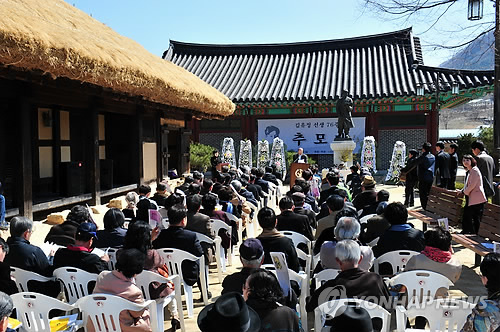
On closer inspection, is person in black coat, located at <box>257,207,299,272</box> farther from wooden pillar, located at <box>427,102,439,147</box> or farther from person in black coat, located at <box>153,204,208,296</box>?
wooden pillar, located at <box>427,102,439,147</box>

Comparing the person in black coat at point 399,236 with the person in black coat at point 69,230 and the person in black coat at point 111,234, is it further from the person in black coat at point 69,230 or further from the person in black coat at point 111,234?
the person in black coat at point 69,230

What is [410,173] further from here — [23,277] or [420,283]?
[23,277]

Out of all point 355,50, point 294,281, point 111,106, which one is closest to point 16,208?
point 111,106

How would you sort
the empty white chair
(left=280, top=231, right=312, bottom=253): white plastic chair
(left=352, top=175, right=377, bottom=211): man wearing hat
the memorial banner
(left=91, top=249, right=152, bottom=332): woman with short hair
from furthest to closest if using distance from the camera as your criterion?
the memorial banner
(left=352, top=175, right=377, bottom=211): man wearing hat
(left=280, top=231, right=312, bottom=253): white plastic chair
the empty white chair
(left=91, top=249, right=152, bottom=332): woman with short hair

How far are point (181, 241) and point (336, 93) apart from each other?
17.1m

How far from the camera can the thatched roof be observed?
17.1 feet

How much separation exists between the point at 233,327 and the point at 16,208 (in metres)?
5.48

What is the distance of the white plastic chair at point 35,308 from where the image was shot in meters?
3.16

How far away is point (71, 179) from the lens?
8109 mm

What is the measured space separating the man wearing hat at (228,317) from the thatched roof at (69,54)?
4.03 meters

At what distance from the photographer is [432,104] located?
19.4m

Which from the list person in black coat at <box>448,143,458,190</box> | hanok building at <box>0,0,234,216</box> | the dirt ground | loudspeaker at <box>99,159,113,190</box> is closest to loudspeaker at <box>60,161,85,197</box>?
hanok building at <box>0,0,234,216</box>

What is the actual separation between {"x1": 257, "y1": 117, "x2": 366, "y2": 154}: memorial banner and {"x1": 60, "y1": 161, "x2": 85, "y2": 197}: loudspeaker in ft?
43.8

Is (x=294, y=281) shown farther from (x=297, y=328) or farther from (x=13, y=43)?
(x=13, y=43)
